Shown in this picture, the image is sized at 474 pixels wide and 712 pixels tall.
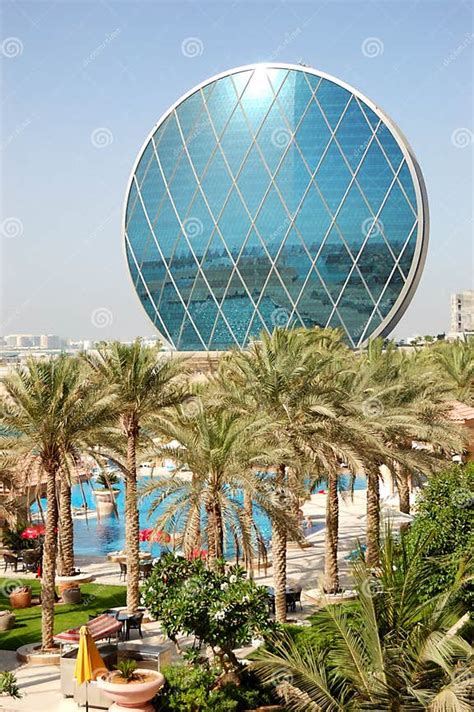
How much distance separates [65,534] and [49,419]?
19.8 ft

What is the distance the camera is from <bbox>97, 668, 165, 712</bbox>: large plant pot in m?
12.6

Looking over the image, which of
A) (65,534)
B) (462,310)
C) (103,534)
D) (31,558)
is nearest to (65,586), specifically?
(65,534)

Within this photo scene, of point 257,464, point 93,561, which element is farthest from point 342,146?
point 257,464

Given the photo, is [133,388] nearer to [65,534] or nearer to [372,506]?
[65,534]

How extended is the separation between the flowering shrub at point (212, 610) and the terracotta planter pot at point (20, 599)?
25.0 ft

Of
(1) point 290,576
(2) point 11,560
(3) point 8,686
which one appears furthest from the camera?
(2) point 11,560

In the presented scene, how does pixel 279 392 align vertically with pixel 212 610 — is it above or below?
above

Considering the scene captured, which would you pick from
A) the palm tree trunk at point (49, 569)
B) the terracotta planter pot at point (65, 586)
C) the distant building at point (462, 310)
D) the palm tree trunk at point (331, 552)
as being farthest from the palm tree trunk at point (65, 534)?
the distant building at point (462, 310)

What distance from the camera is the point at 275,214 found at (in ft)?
210

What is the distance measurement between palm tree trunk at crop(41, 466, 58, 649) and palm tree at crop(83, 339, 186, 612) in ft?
8.53

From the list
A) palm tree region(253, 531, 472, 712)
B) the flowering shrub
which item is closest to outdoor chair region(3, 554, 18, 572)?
the flowering shrub

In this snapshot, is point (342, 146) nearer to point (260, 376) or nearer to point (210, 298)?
point (210, 298)

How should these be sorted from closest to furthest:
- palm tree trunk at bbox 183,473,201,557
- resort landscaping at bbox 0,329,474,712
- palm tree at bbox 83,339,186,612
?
resort landscaping at bbox 0,329,474,712
palm tree trunk at bbox 183,473,201,557
palm tree at bbox 83,339,186,612

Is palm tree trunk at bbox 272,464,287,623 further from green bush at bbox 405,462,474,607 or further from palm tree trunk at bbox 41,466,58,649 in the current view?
palm tree trunk at bbox 41,466,58,649
